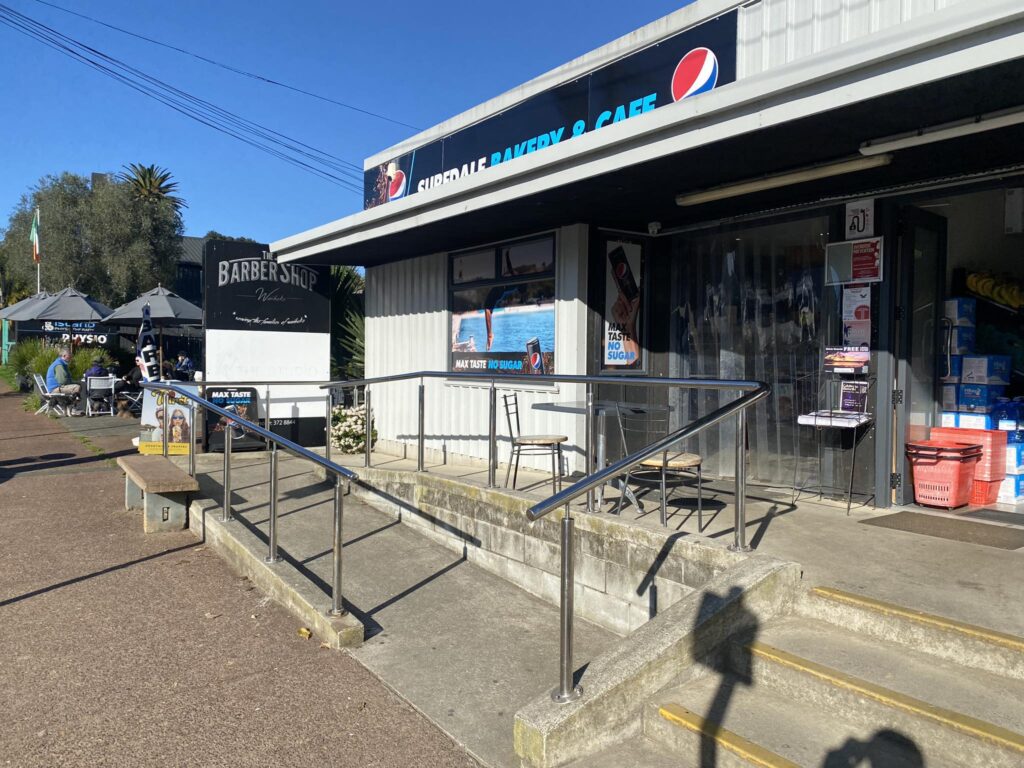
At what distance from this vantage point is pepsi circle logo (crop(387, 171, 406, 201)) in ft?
34.4

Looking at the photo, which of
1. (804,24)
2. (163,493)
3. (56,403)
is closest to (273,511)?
(163,493)

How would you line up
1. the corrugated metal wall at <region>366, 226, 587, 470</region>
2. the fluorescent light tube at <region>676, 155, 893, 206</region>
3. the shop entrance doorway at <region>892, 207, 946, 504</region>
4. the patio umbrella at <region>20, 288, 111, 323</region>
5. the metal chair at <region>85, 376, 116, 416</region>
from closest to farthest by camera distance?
1. the fluorescent light tube at <region>676, 155, 893, 206</region>
2. the shop entrance doorway at <region>892, 207, 946, 504</region>
3. the corrugated metal wall at <region>366, 226, 587, 470</region>
4. the metal chair at <region>85, 376, 116, 416</region>
5. the patio umbrella at <region>20, 288, 111, 323</region>

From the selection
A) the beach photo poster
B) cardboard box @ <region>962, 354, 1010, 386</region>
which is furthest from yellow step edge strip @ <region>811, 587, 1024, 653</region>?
the beach photo poster

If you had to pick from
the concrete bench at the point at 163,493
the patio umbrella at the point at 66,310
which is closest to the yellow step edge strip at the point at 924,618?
the concrete bench at the point at 163,493

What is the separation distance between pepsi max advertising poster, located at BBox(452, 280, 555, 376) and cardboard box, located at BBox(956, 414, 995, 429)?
135 inches

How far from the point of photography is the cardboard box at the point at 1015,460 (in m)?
5.64

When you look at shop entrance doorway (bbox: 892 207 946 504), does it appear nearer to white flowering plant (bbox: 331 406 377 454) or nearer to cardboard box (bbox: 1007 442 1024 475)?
cardboard box (bbox: 1007 442 1024 475)

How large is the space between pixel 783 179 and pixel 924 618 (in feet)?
10.7

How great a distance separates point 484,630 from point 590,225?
3985 millimetres

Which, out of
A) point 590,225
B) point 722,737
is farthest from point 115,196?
point 722,737

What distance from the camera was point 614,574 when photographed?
15.2ft

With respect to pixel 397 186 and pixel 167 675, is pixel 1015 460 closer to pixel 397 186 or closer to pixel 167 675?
pixel 167 675

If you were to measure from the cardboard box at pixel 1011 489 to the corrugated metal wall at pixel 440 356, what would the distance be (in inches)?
130

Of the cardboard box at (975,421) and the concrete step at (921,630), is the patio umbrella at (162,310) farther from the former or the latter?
the concrete step at (921,630)
